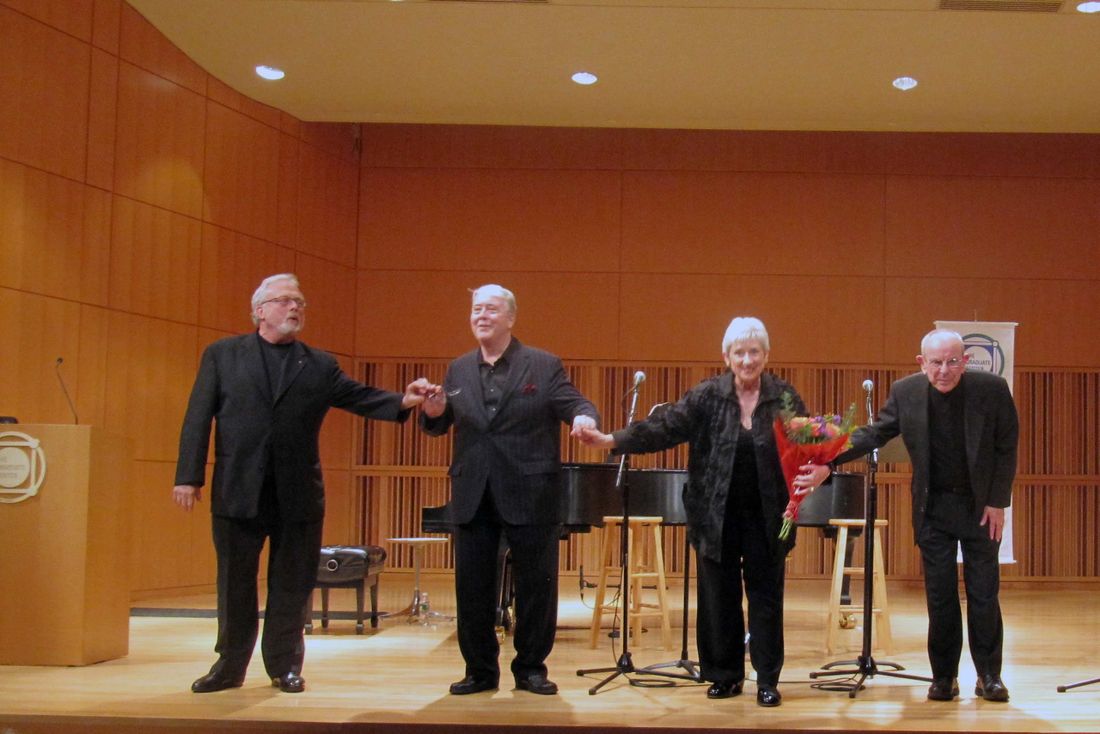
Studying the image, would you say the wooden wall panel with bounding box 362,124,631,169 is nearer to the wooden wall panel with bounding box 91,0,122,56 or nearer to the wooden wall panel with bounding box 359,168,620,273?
the wooden wall panel with bounding box 359,168,620,273

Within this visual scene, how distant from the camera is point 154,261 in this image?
27.2 feet

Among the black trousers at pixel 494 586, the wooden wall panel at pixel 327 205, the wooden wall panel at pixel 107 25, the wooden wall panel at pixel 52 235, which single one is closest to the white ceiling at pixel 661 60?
the wooden wall panel at pixel 107 25

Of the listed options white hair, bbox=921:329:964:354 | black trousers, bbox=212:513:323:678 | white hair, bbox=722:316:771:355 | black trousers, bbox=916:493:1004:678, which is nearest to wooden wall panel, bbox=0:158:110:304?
black trousers, bbox=212:513:323:678

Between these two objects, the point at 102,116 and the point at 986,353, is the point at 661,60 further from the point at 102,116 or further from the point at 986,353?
the point at 102,116

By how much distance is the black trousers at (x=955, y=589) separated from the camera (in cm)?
435

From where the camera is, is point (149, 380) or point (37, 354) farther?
point (149, 380)

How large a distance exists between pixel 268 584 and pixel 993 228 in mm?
8256

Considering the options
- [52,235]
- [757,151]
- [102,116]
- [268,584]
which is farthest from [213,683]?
[757,151]

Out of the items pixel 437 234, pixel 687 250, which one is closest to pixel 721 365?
pixel 687 250

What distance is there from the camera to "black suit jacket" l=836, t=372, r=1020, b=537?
4.35m

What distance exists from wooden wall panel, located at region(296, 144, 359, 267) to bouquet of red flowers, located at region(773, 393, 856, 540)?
6623 millimetres

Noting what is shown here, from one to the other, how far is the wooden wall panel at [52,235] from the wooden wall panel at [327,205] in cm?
236

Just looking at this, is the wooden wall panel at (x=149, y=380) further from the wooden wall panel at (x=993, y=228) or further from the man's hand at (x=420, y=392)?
the wooden wall panel at (x=993, y=228)

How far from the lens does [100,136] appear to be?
25.5ft
